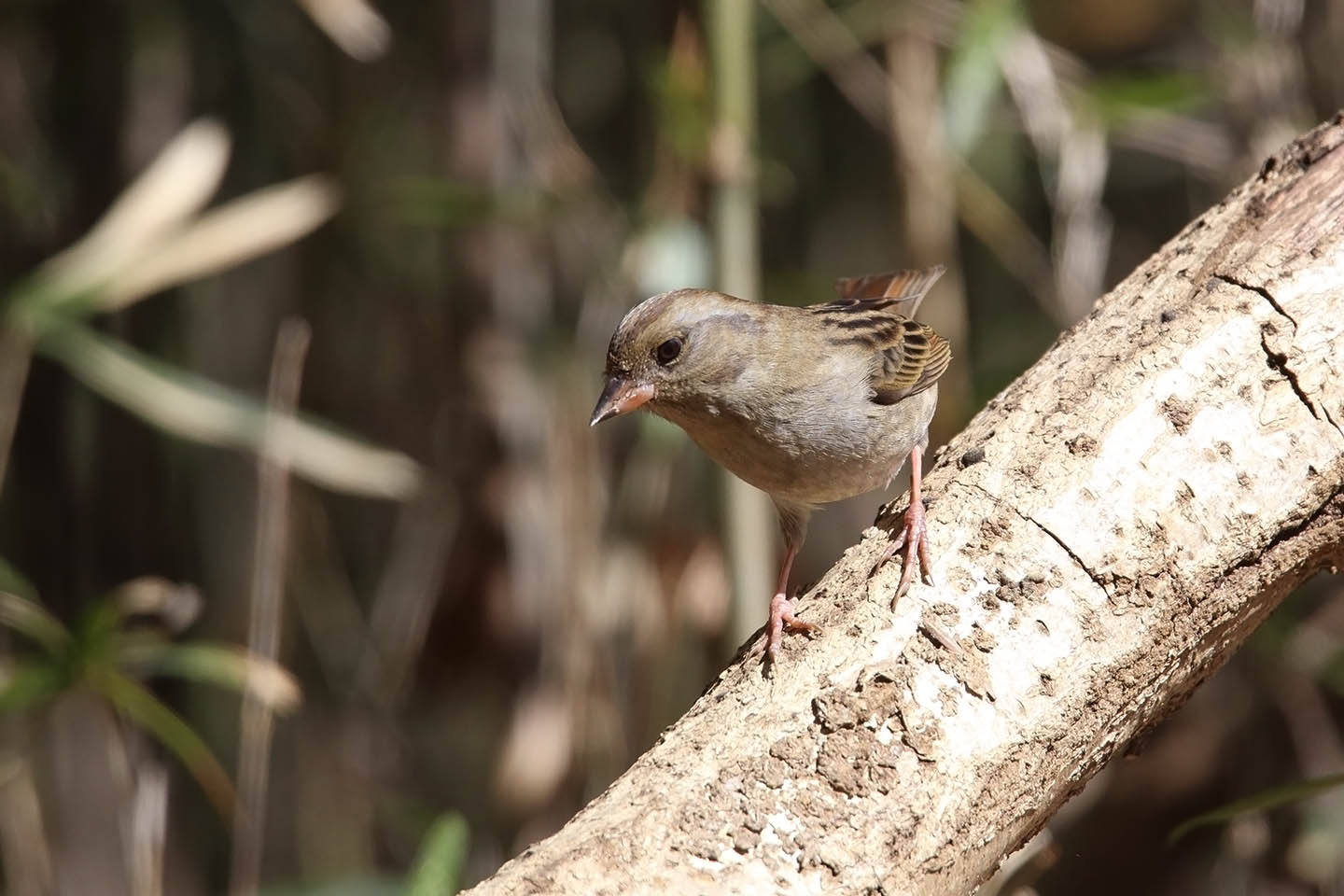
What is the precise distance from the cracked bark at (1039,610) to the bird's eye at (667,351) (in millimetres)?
911

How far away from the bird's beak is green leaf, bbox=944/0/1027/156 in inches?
48.9

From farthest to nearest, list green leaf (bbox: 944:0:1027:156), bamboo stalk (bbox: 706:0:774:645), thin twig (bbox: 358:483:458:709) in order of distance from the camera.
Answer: thin twig (bbox: 358:483:458:709) → green leaf (bbox: 944:0:1027:156) → bamboo stalk (bbox: 706:0:774:645)

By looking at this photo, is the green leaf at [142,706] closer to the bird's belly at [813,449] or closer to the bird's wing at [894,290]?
the bird's belly at [813,449]

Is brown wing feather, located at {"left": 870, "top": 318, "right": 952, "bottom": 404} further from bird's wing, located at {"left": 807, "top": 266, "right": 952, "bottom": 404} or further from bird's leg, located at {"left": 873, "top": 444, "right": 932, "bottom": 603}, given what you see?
bird's leg, located at {"left": 873, "top": 444, "right": 932, "bottom": 603}

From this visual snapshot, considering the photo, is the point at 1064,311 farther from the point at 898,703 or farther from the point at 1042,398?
the point at 898,703

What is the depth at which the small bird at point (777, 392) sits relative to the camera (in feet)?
10.9

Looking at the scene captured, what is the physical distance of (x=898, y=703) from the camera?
7.22ft

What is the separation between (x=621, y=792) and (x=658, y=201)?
7.25 feet

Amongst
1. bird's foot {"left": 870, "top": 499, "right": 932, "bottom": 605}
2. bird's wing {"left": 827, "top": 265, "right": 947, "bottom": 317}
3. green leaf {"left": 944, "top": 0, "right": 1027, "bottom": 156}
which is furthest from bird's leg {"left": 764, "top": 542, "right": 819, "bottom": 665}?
green leaf {"left": 944, "top": 0, "right": 1027, "bottom": 156}

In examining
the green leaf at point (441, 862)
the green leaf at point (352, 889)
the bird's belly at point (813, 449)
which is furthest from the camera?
the green leaf at point (352, 889)

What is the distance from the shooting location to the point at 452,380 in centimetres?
467

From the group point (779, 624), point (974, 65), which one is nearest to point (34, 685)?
point (779, 624)

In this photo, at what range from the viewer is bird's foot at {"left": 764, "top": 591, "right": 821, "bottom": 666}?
2344 millimetres

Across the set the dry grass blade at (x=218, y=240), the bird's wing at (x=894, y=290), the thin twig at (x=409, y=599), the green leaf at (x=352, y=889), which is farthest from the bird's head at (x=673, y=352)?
the green leaf at (x=352, y=889)
